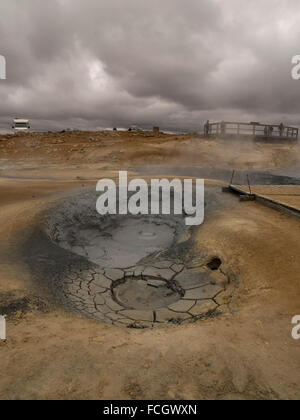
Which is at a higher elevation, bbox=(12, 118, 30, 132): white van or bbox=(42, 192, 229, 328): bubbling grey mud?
bbox=(12, 118, 30, 132): white van

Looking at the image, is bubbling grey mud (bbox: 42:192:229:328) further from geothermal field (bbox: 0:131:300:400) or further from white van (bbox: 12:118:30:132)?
white van (bbox: 12:118:30:132)

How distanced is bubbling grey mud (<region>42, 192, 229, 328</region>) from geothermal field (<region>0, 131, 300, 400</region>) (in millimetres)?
29

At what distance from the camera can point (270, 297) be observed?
11.8 ft

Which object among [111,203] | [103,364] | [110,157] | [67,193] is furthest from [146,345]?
[110,157]

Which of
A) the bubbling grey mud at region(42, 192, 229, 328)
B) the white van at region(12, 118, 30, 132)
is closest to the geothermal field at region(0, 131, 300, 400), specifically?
the bubbling grey mud at region(42, 192, 229, 328)

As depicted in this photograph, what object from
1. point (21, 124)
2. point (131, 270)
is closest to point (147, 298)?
point (131, 270)

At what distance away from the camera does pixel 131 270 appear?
544cm

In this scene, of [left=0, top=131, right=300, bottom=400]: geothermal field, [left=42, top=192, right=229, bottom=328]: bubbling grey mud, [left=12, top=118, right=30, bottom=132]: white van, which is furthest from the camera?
[left=12, top=118, right=30, bottom=132]: white van

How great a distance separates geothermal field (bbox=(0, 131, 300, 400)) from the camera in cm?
225

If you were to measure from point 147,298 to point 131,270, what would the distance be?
37.0 inches

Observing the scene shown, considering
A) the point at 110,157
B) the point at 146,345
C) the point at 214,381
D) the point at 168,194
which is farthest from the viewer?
the point at 110,157
